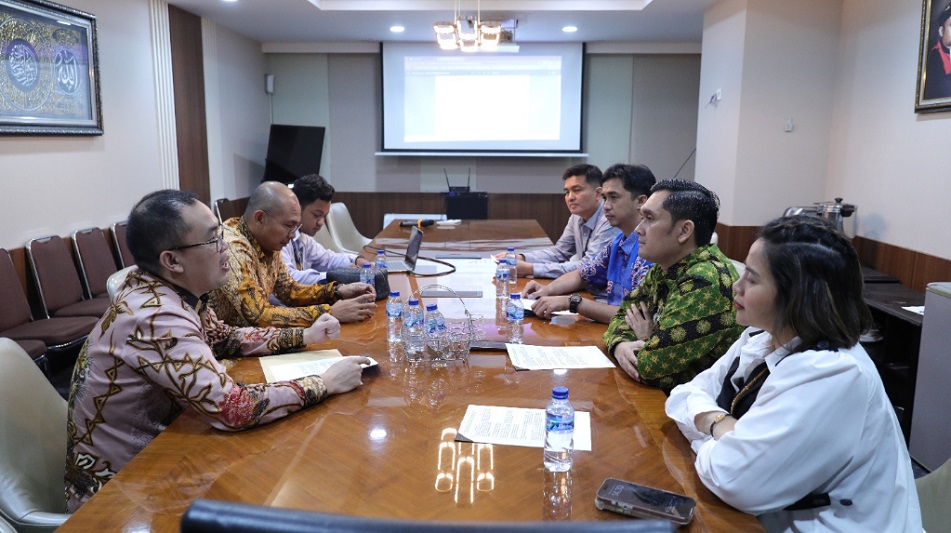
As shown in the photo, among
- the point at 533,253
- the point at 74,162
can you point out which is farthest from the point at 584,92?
the point at 74,162

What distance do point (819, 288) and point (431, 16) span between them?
5.74 meters

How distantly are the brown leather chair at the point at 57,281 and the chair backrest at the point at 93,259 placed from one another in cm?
11

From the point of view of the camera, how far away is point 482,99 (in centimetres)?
824

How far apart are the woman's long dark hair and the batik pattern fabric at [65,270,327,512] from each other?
3.82 ft

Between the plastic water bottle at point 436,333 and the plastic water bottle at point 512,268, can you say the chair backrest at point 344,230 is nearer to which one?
the plastic water bottle at point 512,268

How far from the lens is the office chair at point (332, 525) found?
2.22 feet

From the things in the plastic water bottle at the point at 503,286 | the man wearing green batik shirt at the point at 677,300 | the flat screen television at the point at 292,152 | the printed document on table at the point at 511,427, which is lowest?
the printed document on table at the point at 511,427

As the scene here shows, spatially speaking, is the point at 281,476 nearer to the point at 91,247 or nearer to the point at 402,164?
the point at 91,247

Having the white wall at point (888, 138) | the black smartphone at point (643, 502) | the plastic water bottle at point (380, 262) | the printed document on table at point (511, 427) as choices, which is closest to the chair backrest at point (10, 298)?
the plastic water bottle at point (380, 262)

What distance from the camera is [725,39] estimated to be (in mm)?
5652

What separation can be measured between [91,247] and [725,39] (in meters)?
5.05

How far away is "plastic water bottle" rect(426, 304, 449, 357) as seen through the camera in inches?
84.0

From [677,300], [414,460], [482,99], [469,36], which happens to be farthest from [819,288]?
[482,99]

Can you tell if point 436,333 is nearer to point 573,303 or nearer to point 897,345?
point 573,303
